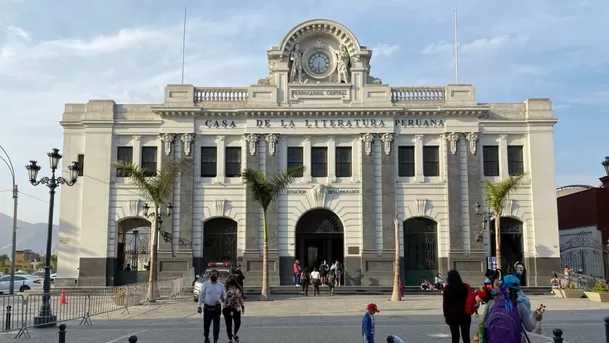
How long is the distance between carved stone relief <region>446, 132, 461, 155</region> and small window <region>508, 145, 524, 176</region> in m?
3.44

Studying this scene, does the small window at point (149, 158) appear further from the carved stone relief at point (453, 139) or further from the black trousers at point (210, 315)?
the black trousers at point (210, 315)

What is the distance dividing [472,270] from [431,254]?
258 centimetres

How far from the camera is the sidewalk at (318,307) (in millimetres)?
23125

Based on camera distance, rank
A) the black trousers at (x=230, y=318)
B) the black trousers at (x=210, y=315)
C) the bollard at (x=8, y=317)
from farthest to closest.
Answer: the bollard at (x=8, y=317) → the black trousers at (x=230, y=318) → the black trousers at (x=210, y=315)

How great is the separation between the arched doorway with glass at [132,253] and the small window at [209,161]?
500 cm

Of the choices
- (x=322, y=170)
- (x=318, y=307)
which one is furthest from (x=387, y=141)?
(x=318, y=307)

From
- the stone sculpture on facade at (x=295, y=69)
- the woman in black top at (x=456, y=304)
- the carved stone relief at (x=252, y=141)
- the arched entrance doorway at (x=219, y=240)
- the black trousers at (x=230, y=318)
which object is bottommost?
the black trousers at (x=230, y=318)

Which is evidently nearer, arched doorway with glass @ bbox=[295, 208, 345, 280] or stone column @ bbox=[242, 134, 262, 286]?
stone column @ bbox=[242, 134, 262, 286]

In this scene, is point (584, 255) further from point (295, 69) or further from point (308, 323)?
point (308, 323)

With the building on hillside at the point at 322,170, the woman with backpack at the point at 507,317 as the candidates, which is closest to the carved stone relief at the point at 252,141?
the building on hillside at the point at 322,170

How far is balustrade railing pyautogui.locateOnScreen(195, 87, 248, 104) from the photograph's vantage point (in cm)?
3919

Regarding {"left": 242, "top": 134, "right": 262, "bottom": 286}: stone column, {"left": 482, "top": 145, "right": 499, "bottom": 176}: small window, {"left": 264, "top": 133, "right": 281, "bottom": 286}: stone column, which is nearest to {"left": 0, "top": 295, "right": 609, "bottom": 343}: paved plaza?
{"left": 242, "top": 134, "right": 262, "bottom": 286}: stone column

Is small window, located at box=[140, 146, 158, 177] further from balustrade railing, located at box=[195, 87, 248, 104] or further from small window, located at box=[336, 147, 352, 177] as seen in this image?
small window, located at box=[336, 147, 352, 177]

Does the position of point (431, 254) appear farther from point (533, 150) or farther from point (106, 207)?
point (106, 207)
